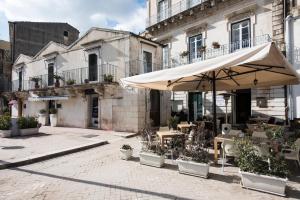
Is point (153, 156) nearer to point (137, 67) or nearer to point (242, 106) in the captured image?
point (137, 67)

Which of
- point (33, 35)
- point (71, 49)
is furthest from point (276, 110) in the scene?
point (33, 35)

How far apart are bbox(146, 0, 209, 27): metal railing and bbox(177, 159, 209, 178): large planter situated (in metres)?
15.8

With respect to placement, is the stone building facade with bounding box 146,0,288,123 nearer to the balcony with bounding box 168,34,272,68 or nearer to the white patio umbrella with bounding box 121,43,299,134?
the balcony with bounding box 168,34,272,68

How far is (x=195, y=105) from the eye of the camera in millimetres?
19359

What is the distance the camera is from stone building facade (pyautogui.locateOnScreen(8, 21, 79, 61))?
2758cm

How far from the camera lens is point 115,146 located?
391 inches

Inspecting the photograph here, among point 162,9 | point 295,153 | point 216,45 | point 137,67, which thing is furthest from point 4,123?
point 162,9

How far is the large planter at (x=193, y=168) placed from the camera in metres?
5.47

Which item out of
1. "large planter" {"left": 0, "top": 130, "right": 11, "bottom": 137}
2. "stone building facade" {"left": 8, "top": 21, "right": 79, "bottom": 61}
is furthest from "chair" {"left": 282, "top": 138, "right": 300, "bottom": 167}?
"stone building facade" {"left": 8, "top": 21, "right": 79, "bottom": 61}

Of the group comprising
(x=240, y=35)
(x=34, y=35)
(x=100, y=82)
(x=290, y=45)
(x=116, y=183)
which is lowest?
(x=116, y=183)

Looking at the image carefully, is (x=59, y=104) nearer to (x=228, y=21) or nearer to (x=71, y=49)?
(x=71, y=49)

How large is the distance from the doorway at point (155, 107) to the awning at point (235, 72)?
7.31 meters

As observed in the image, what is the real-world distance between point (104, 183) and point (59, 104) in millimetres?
14710

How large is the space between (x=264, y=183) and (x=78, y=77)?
49.5 feet
